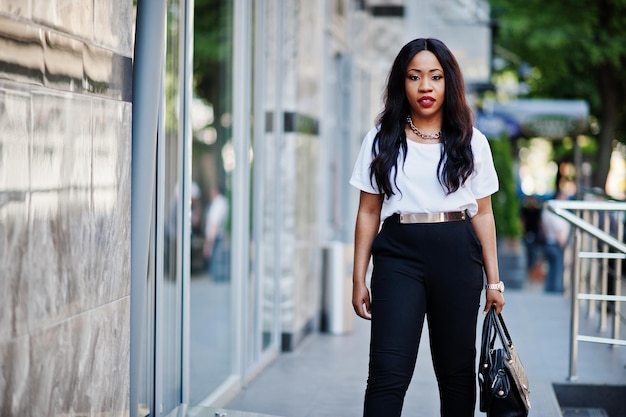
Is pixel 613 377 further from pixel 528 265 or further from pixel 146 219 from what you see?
pixel 528 265

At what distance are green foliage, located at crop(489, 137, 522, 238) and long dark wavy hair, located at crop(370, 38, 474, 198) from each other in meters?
11.7

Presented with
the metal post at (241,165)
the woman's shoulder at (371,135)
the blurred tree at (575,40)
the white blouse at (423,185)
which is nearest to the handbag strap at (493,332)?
the white blouse at (423,185)

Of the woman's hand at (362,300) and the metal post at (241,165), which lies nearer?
the woman's hand at (362,300)

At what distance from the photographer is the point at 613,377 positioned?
6.50 m

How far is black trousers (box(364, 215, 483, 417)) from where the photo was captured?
377cm

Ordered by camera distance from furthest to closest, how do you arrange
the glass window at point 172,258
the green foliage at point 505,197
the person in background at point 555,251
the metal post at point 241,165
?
the green foliage at point 505,197 → the person in background at point 555,251 → the metal post at point 241,165 → the glass window at point 172,258

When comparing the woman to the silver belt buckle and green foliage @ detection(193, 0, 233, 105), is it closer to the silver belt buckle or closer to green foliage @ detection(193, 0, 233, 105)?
the silver belt buckle

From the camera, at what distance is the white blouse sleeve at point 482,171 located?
392cm

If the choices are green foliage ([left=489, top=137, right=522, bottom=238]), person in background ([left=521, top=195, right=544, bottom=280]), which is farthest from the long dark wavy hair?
person in background ([left=521, top=195, right=544, bottom=280])

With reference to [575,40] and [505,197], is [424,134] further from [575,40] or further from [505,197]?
[575,40]

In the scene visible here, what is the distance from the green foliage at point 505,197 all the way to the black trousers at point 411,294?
11.8m

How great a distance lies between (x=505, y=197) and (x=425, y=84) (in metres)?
12.6

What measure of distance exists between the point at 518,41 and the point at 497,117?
5.87ft

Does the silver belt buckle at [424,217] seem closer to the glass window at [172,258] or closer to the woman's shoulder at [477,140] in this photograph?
the woman's shoulder at [477,140]
